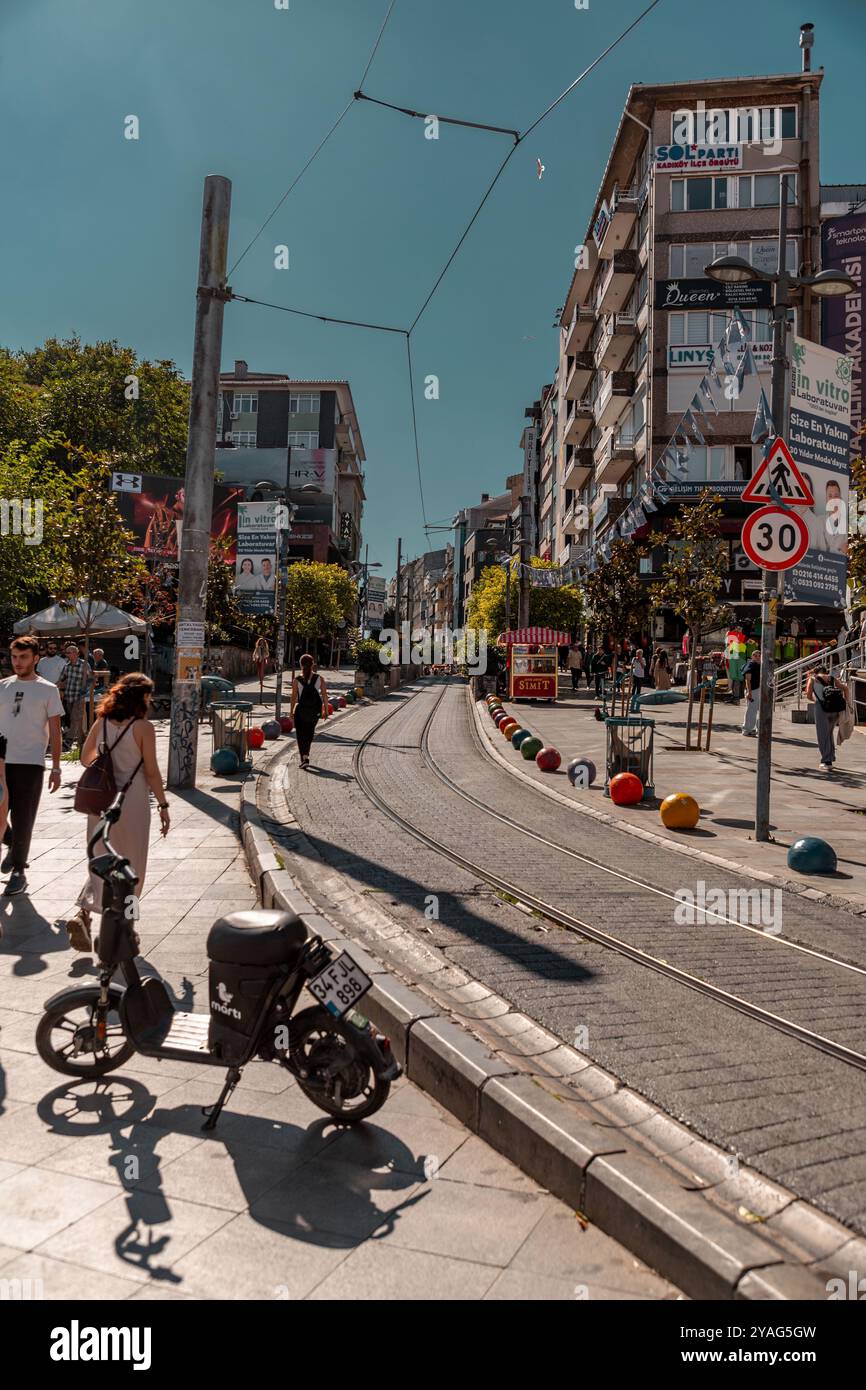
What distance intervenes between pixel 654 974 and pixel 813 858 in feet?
11.9

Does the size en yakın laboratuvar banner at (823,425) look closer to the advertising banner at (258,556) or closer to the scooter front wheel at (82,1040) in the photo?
the scooter front wheel at (82,1040)

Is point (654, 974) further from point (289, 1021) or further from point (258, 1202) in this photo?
point (258, 1202)

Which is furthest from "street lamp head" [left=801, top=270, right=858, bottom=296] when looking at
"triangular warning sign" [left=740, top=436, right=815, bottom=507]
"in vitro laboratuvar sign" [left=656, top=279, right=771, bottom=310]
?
"in vitro laboratuvar sign" [left=656, top=279, right=771, bottom=310]

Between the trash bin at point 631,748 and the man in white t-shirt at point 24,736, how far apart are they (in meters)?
8.07

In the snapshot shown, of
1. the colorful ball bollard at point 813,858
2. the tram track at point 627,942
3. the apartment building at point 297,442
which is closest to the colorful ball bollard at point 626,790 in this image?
the tram track at point 627,942

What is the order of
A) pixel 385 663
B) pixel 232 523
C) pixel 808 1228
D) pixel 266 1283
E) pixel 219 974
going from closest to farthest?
pixel 266 1283 → pixel 808 1228 → pixel 219 974 → pixel 385 663 → pixel 232 523

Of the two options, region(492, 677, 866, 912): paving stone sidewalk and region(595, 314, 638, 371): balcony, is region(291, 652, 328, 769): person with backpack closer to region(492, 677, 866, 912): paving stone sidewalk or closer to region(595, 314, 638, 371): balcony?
region(492, 677, 866, 912): paving stone sidewalk

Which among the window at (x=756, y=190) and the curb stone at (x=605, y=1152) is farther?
the window at (x=756, y=190)

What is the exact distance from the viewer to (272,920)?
3.86 meters

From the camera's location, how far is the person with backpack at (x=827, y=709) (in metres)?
15.7

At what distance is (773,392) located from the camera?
411 inches

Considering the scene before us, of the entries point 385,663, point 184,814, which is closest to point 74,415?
point 385,663
